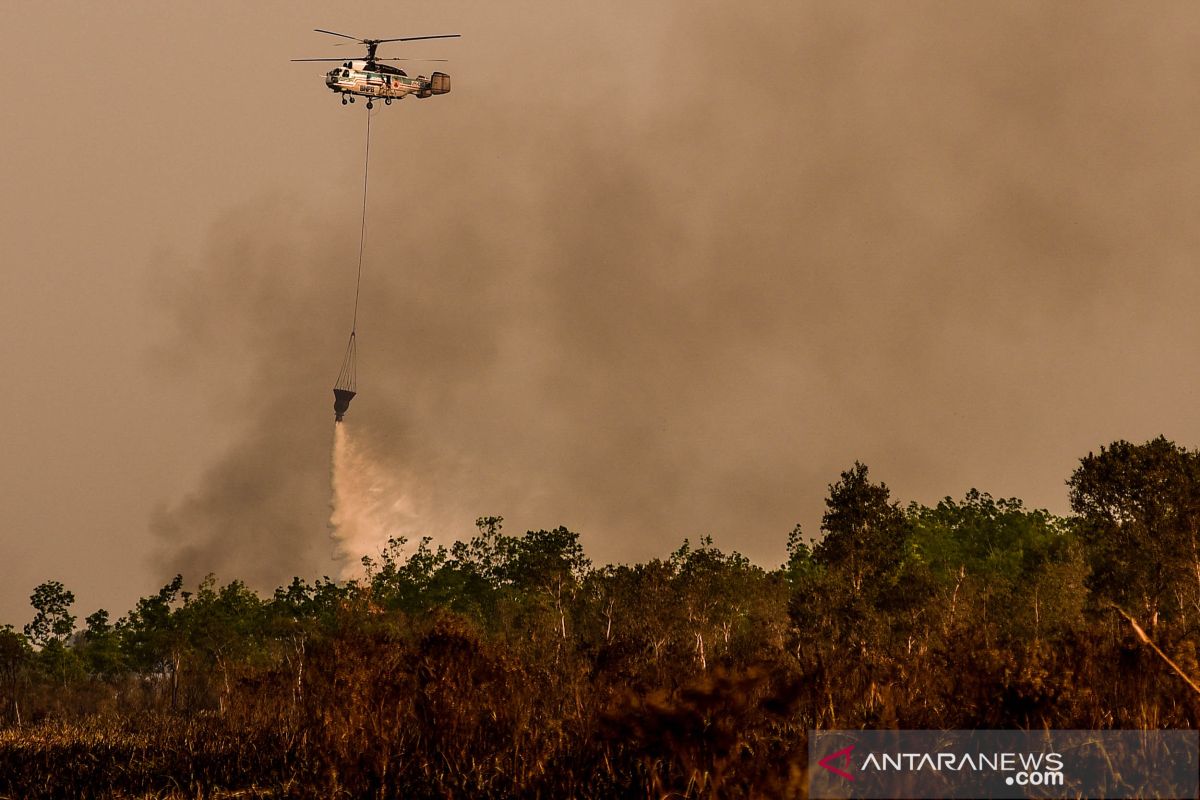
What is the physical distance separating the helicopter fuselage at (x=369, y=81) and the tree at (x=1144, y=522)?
3504cm

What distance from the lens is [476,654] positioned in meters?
15.0

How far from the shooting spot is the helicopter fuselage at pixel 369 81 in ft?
168

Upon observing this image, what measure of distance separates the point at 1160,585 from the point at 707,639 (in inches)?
Answer: 736

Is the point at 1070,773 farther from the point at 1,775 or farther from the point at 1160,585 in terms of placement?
the point at 1160,585

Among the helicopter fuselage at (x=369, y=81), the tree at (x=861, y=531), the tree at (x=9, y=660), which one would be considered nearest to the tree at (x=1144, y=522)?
the tree at (x=861, y=531)

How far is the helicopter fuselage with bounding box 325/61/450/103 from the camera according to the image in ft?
168

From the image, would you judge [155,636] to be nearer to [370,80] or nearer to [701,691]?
[370,80]

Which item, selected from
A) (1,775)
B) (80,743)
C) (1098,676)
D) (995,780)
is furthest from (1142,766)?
(80,743)

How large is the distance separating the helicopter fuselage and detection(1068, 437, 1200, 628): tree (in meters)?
35.0

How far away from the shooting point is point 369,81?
51844 millimetres

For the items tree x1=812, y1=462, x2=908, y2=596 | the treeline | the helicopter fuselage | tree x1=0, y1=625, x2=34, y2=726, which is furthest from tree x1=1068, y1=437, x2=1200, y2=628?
tree x1=0, y1=625, x2=34, y2=726

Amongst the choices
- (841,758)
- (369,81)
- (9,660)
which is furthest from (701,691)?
(9,660)

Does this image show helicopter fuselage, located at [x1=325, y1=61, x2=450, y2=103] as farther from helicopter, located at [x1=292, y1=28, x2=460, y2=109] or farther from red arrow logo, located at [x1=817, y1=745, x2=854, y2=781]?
red arrow logo, located at [x1=817, y1=745, x2=854, y2=781]

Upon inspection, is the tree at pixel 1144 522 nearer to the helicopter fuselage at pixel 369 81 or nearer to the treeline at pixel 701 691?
the treeline at pixel 701 691
